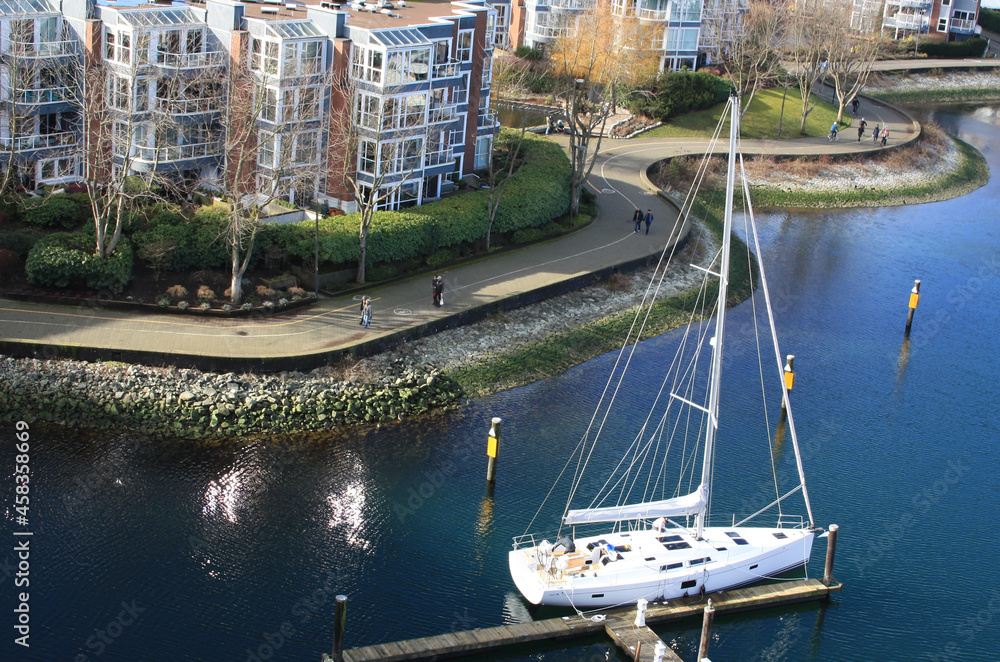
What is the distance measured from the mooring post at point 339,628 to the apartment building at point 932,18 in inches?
4931

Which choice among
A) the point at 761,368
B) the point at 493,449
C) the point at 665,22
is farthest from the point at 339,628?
the point at 665,22

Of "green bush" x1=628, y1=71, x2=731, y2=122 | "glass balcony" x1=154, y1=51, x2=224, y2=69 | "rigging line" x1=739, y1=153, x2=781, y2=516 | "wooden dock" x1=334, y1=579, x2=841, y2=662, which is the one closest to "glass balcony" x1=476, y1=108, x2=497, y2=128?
"glass balcony" x1=154, y1=51, x2=224, y2=69

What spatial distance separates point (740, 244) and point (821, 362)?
743 inches

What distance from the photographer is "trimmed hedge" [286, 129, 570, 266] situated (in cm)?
5841

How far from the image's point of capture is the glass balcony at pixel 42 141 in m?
61.9

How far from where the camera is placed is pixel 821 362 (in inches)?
2351

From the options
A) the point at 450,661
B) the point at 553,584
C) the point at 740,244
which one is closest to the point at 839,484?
the point at 553,584

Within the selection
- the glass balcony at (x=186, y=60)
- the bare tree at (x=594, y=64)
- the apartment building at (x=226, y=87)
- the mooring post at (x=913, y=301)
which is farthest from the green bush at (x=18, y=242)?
the mooring post at (x=913, y=301)

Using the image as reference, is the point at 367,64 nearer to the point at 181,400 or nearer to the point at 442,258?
the point at 442,258

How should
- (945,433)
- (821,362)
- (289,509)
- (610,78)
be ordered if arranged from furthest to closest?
1. (610,78)
2. (821,362)
3. (945,433)
4. (289,509)

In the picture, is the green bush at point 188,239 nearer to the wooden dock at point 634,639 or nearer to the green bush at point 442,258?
the green bush at point 442,258

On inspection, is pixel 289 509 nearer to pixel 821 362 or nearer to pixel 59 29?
pixel 821 362

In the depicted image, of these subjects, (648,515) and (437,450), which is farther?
(437,450)

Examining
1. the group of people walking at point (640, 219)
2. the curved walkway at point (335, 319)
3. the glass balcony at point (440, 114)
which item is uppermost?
the glass balcony at point (440, 114)
